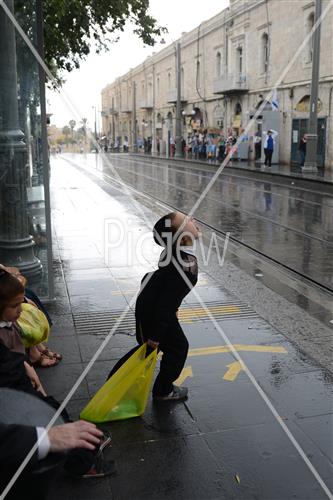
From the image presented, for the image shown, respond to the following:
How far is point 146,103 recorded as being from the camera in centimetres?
6022

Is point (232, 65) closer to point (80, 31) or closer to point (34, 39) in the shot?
point (80, 31)

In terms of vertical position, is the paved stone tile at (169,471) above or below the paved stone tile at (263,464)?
below

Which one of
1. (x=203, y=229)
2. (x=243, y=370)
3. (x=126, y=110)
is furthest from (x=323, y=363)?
(x=126, y=110)

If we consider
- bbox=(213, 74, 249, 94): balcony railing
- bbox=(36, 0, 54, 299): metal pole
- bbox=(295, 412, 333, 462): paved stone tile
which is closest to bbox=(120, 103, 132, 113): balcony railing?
bbox=(213, 74, 249, 94): balcony railing

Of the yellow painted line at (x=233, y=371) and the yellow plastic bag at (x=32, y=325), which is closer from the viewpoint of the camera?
the yellow plastic bag at (x=32, y=325)

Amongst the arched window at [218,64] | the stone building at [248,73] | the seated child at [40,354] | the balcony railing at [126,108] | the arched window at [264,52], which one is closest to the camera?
the seated child at [40,354]

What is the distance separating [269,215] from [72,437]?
38.6 feet

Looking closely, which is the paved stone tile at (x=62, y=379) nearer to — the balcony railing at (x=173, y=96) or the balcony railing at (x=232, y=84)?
the balcony railing at (x=232, y=84)

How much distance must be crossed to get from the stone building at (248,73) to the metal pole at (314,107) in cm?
94

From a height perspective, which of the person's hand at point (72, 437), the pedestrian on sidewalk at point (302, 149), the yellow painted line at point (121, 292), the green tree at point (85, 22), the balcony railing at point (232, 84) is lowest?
the yellow painted line at point (121, 292)

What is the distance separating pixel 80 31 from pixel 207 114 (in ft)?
108

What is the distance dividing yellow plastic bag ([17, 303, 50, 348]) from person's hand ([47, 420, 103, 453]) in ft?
6.25

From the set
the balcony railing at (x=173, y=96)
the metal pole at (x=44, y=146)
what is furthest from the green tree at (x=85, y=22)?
the balcony railing at (x=173, y=96)

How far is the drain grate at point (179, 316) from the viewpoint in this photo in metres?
5.54
